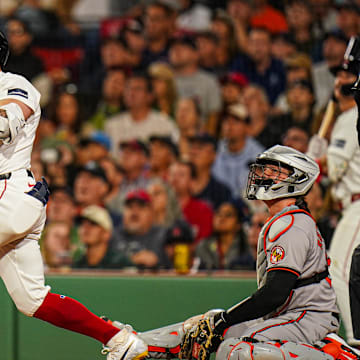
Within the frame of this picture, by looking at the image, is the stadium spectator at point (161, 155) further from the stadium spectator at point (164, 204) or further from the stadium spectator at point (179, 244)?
the stadium spectator at point (179, 244)

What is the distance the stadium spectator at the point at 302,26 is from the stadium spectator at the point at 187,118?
4.28ft

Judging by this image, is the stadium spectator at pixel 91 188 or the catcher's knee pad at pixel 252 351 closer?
the catcher's knee pad at pixel 252 351

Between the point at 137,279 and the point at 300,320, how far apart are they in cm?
160

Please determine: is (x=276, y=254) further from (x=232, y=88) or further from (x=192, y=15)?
(x=192, y=15)

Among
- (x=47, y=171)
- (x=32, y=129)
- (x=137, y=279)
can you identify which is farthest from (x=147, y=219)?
(x=32, y=129)

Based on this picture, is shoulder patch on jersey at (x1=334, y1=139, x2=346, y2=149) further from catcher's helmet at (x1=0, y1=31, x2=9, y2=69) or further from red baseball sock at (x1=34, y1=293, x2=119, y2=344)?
catcher's helmet at (x1=0, y1=31, x2=9, y2=69)

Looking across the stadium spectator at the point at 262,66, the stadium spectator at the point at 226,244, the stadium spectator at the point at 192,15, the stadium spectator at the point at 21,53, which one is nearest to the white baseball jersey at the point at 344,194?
the stadium spectator at the point at 226,244

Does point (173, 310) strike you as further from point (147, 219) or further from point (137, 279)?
point (147, 219)

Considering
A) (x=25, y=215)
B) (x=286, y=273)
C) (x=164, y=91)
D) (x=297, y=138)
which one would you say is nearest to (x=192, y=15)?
(x=164, y=91)

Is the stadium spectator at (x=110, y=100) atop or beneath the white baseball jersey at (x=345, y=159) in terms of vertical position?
beneath

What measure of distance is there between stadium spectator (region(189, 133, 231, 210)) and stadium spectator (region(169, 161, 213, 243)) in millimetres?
56

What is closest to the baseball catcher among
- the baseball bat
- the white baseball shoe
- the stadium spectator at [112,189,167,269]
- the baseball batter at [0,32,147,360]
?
the white baseball shoe

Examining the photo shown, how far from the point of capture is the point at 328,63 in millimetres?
7547

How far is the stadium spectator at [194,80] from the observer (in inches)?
303
